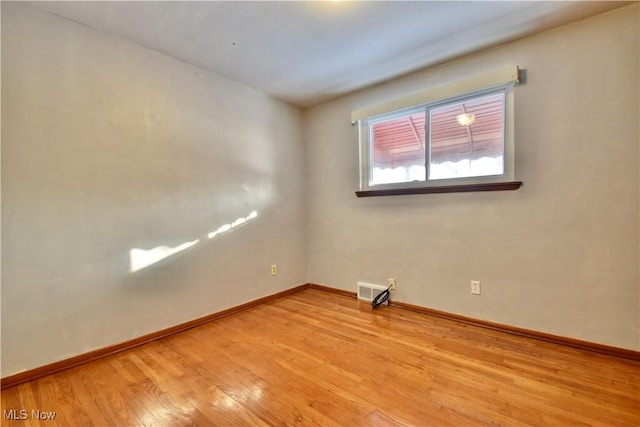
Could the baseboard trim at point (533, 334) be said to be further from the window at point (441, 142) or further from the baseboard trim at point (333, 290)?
the window at point (441, 142)

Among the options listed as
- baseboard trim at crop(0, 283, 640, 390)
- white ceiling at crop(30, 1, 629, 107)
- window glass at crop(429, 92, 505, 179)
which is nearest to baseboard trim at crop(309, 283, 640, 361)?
baseboard trim at crop(0, 283, 640, 390)

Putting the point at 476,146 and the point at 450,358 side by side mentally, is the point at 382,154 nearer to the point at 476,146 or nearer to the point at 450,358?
the point at 476,146

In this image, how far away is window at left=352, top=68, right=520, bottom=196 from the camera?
7.64 feet

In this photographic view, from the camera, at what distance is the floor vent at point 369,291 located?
2.97 metres

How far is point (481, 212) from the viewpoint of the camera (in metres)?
2.38

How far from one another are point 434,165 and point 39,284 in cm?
307

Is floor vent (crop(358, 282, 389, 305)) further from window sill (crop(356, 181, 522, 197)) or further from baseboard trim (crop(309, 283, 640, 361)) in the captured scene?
window sill (crop(356, 181, 522, 197))

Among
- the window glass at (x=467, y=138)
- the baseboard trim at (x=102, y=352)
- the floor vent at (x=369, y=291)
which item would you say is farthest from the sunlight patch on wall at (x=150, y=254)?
the window glass at (x=467, y=138)

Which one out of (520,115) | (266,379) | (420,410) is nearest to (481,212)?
(520,115)

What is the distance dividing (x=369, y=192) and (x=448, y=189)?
2.55ft

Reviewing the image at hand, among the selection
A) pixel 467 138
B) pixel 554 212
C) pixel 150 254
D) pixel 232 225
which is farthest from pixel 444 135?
pixel 150 254

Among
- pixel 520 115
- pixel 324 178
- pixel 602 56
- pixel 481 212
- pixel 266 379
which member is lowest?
pixel 266 379

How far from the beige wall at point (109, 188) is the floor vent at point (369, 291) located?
111 centimetres

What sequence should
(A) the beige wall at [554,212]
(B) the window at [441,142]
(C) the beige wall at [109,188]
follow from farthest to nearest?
(B) the window at [441,142], (A) the beige wall at [554,212], (C) the beige wall at [109,188]
